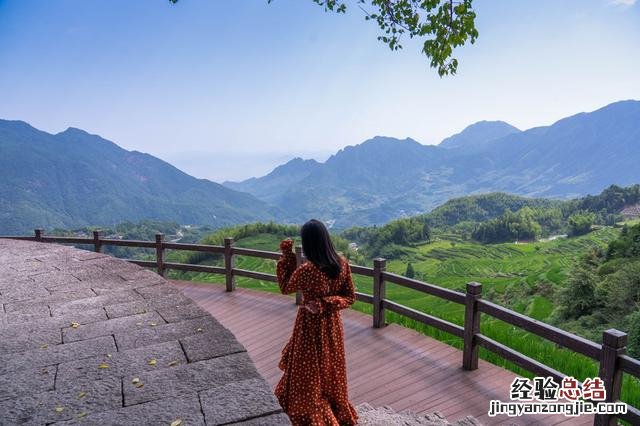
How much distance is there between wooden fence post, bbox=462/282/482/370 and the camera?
457 centimetres

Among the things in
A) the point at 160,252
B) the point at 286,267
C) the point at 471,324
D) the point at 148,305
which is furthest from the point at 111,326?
the point at 160,252

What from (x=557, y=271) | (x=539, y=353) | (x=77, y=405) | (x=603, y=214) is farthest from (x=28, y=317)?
(x=603, y=214)

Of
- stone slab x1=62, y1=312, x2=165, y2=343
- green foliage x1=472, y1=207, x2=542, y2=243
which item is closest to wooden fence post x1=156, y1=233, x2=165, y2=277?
stone slab x1=62, y1=312, x2=165, y2=343

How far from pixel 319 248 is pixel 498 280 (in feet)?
98.2

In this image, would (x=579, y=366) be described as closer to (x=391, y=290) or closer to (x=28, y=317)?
(x=28, y=317)

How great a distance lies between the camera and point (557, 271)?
2742 centimetres

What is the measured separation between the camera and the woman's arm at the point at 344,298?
328 centimetres

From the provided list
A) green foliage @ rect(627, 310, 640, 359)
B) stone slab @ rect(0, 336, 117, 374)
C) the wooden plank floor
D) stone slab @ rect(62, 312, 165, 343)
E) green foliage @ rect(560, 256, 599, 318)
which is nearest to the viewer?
stone slab @ rect(0, 336, 117, 374)

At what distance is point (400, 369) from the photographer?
479cm

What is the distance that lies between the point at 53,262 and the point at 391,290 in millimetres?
28962

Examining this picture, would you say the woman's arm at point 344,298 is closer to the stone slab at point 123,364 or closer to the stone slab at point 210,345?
the stone slab at point 210,345

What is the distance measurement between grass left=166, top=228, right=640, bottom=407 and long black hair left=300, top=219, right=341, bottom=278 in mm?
2284

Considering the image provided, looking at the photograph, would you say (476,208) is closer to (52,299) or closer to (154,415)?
(52,299)

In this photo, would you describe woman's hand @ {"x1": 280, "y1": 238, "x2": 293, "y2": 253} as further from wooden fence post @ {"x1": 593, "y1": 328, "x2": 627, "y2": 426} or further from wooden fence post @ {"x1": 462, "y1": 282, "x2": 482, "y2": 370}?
wooden fence post @ {"x1": 593, "y1": 328, "x2": 627, "y2": 426}
